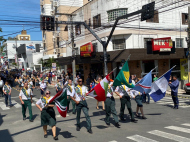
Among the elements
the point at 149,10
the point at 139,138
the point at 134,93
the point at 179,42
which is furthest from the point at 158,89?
the point at 179,42

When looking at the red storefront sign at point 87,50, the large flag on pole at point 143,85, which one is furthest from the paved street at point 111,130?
the red storefront sign at point 87,50

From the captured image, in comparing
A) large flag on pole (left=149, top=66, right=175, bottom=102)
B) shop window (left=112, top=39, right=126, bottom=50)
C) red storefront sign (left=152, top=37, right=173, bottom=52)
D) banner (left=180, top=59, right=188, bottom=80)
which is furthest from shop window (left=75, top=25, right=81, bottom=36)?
large flag on pole (left=149, top=66, right=175, bottom=102)

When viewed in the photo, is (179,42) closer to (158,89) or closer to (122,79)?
(158,89)

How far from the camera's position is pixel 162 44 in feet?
71.1

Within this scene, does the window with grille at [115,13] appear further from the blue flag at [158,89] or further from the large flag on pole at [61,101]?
the large flag on pole at [61,101]

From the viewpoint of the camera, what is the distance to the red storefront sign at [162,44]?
21250 mm

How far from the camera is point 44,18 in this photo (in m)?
15.4

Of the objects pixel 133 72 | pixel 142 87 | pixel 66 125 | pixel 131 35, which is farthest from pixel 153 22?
pixel 66 125

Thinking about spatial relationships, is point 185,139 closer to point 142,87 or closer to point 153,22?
point 142,87

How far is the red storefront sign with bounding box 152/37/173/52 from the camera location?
21.2 metres

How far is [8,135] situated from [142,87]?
215 inches

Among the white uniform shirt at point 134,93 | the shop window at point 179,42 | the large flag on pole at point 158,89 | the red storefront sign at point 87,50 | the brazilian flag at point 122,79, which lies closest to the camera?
the brazilian flag at point 122,79

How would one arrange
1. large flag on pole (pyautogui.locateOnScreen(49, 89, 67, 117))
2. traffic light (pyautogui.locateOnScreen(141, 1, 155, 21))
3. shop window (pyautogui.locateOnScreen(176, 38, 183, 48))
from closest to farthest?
large flag on pole (pyautogui.locateOnScreen(49, 89, 67, 117)) → traffic light (pyautogui.locateOnScreen(141, 1, 155, 21)) → shop window (pyautogui.locateOnScreen(176, 38, 183, 48))

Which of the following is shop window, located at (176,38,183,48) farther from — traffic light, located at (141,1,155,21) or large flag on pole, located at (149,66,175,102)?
large flag on pole, located at (149,66,175,102)
